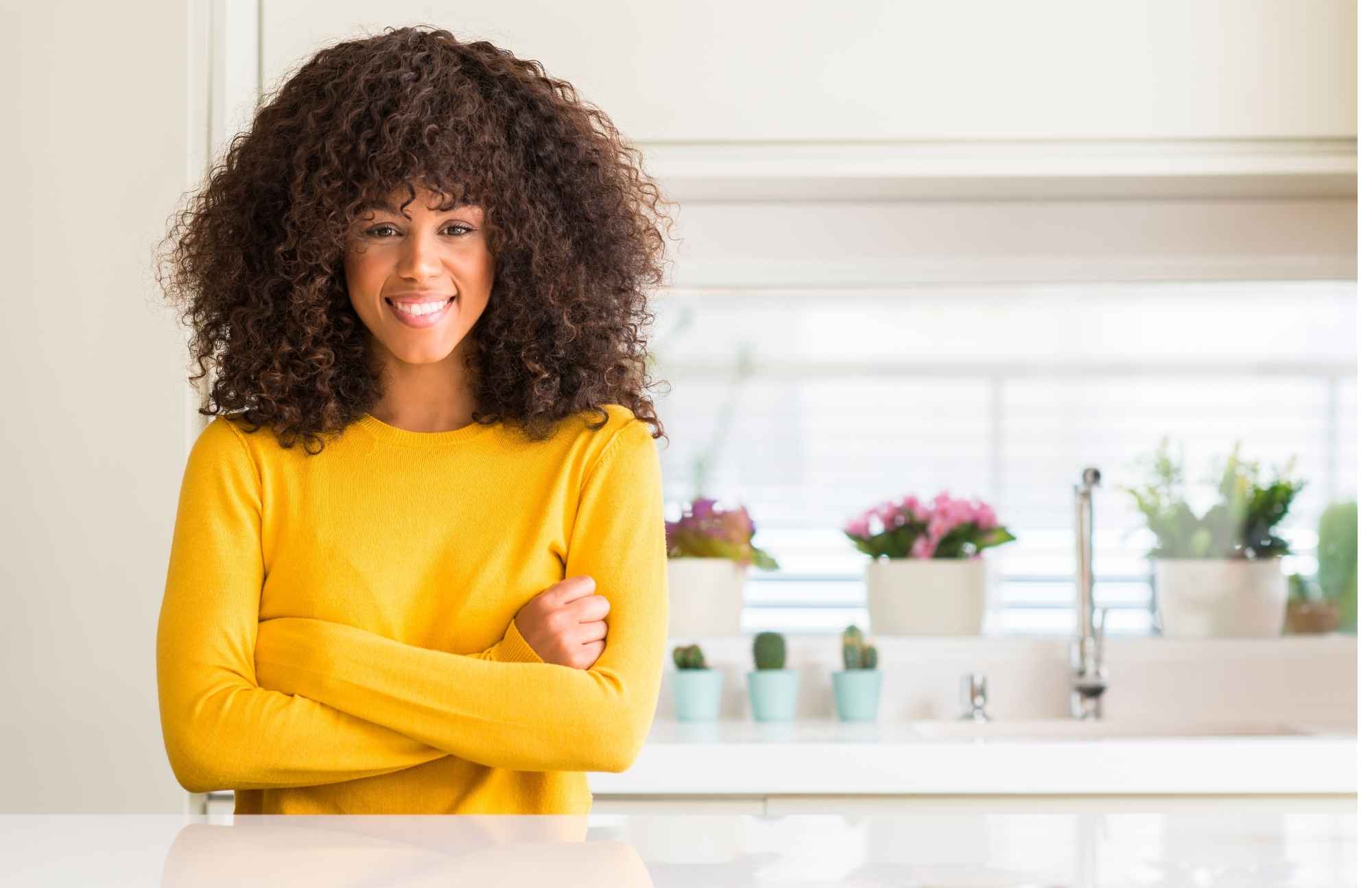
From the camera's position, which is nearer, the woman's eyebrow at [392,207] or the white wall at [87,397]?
the woman's eyebrow at [392,207]

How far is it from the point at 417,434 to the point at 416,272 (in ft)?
0.50

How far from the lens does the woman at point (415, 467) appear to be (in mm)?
1114

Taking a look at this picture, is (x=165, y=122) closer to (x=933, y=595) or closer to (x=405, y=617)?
(x=405, y=617)

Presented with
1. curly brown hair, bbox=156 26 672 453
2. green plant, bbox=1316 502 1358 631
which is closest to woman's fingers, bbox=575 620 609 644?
curly brown hair, bbox=156 26 672 453

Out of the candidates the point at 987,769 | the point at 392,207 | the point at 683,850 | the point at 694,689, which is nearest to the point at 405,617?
the point at 392,207

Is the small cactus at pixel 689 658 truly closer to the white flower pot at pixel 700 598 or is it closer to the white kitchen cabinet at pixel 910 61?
the white flower pot at pixel 700 598

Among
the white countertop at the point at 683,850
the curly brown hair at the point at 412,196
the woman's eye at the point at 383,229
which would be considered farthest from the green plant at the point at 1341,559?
the woman's eye at the point at 383,229

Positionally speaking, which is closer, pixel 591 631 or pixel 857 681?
pixel 591 631

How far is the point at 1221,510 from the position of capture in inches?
101

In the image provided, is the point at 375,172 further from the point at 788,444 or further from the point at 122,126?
the point at 788,444

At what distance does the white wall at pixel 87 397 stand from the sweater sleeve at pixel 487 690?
0.96m

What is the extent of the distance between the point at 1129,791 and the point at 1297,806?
0.77 ft

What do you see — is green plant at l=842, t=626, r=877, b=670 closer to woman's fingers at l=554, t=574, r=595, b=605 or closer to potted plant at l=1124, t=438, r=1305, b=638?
potted plant at l=1124, t=438, r=1305, b=638

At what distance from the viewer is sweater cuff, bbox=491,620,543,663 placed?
3.75 ft
